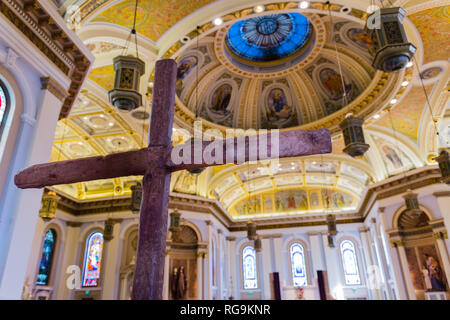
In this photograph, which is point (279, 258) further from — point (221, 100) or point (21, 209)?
point (21, 209)

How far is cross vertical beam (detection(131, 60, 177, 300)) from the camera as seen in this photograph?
2.25m

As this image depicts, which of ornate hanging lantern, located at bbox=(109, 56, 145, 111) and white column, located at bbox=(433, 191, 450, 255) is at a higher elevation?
ornate hanging lantern, located at bbox=(109, 56, 145, 111)

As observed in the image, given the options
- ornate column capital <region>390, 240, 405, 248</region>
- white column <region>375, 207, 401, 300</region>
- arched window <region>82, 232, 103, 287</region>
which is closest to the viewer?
white column <region>375, 207, 401, 300</region>

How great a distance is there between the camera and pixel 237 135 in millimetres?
15914

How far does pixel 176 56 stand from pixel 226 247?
14.1m

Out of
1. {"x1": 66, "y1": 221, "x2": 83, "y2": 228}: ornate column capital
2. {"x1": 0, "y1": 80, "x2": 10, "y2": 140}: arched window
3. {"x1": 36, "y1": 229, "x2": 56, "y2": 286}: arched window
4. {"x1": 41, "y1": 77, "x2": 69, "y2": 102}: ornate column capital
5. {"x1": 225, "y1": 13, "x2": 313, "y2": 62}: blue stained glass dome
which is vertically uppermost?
{"x1": 225, "y1": 13, "x2": 313, "y2": 62}: blue stained glass dome

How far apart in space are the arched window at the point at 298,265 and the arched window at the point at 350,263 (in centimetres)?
246

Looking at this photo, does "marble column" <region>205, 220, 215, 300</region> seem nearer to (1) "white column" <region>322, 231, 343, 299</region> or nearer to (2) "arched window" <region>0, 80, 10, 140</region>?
(1) "white column" <region>322, 231, 343, 299</region>

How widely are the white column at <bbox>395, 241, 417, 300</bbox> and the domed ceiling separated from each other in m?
6.53

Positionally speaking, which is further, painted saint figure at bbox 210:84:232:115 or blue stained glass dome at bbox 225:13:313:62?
painted saint figure at bbox 210:84:232:115

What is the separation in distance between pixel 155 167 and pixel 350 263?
2109 centimetres

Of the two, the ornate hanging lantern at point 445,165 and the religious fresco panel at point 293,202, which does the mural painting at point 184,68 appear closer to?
the ornate hanging lantern at point 445,165

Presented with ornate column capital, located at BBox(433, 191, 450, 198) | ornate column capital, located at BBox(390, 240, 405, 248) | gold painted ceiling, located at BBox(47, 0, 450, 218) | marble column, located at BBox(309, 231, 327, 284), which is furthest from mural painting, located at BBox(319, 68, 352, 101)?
marble column, located at BBox(309, 231, 327, 284)

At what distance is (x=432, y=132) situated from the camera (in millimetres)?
13500
